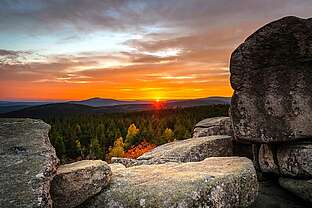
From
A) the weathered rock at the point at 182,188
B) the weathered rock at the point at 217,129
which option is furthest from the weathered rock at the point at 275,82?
the weathered rock at the point at 217,129

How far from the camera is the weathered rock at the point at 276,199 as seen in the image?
44.6 ft

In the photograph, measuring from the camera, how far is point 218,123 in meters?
Answer: 22.8

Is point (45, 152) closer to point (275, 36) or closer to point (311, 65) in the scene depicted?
point (275, 36)

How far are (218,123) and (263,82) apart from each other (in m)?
8.73

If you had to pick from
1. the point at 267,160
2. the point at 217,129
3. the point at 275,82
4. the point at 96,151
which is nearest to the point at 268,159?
the point at 267,160

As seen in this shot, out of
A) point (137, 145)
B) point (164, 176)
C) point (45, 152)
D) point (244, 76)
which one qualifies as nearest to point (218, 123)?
point (244, 76)

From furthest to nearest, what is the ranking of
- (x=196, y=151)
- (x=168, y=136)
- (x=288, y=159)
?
(x=168, y=136) < (x=196, y=151) < (x=288, y=159)

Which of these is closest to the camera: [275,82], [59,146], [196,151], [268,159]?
[275,82]

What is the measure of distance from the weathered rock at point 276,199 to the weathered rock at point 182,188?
5.29ft

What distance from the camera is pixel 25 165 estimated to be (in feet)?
30.3

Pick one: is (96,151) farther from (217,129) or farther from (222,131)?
(222,131)

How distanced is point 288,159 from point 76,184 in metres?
8.87

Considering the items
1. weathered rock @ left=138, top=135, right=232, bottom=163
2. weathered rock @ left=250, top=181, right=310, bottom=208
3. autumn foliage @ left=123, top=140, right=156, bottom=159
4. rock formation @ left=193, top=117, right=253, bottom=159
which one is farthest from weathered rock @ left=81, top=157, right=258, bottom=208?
autumn foliage @ left=123, top=140, right=156, bottom=159

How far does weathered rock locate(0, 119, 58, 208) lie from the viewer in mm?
8141
